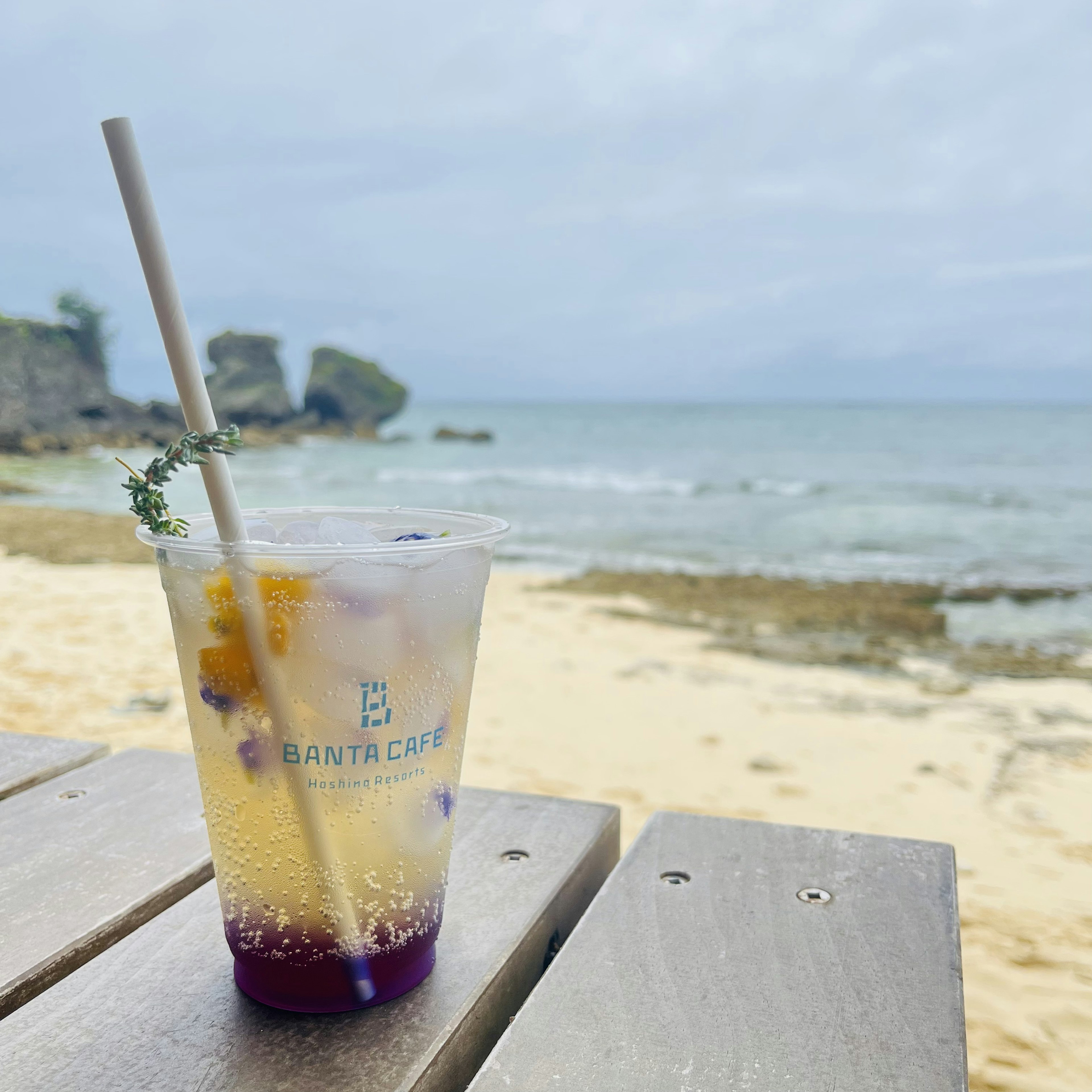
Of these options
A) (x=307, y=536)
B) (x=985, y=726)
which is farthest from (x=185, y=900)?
(x=985, y=726)

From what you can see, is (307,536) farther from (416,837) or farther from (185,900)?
(185,900)

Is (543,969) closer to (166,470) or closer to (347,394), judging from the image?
(166,470)

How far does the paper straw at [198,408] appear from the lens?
2.25ft

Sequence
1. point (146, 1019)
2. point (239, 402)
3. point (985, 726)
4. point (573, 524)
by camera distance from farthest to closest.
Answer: point (239, 402) → point (573, 524) → point (985, 726) → point (146, 1019)

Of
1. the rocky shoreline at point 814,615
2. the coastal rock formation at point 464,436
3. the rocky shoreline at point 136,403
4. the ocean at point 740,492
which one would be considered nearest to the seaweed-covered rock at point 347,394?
the rocky shoreline at point 136,403

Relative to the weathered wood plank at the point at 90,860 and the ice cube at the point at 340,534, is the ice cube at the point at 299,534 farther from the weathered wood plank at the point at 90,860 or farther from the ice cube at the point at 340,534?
the weathered wood plank at the point at 90,860

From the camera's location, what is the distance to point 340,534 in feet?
2.57

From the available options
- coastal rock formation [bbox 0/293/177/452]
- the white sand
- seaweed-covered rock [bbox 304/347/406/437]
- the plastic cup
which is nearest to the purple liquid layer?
the plastic cup

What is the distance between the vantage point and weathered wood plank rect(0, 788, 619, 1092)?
26.6 inches

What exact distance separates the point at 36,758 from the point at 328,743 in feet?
2.57

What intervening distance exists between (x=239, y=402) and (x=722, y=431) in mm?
18576

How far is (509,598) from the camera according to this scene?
6.92m

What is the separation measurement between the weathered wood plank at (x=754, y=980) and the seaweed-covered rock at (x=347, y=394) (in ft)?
130

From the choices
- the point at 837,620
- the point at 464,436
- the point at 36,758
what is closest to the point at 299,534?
the point at 36,758
